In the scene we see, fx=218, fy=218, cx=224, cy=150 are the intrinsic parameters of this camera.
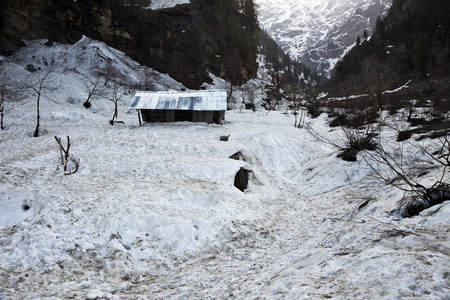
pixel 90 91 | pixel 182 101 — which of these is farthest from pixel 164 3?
pixel 182 101

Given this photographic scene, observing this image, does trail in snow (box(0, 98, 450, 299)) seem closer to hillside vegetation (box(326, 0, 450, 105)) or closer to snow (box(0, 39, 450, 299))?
snow (box(0, 39, 450, 299))

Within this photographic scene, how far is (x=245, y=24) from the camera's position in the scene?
7231 cm

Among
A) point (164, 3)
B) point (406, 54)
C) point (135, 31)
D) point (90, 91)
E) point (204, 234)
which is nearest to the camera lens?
point (204, 234)

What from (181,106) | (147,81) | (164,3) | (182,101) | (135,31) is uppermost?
(164,3)

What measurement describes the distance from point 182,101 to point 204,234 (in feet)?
Result: 74.6

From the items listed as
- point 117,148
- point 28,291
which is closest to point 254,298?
point 28,291

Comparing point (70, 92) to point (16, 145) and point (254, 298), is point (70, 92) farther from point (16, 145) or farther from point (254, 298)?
point (254, 298)

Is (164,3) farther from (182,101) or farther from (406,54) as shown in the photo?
(406,54)

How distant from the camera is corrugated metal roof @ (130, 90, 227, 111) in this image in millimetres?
26312

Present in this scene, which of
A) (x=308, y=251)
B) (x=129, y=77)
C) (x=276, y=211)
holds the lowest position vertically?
(x=276, y=211)

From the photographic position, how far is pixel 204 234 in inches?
260

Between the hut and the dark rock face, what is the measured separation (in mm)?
21662

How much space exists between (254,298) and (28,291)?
4.15 metres

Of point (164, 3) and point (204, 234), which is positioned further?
point (164, 3)
